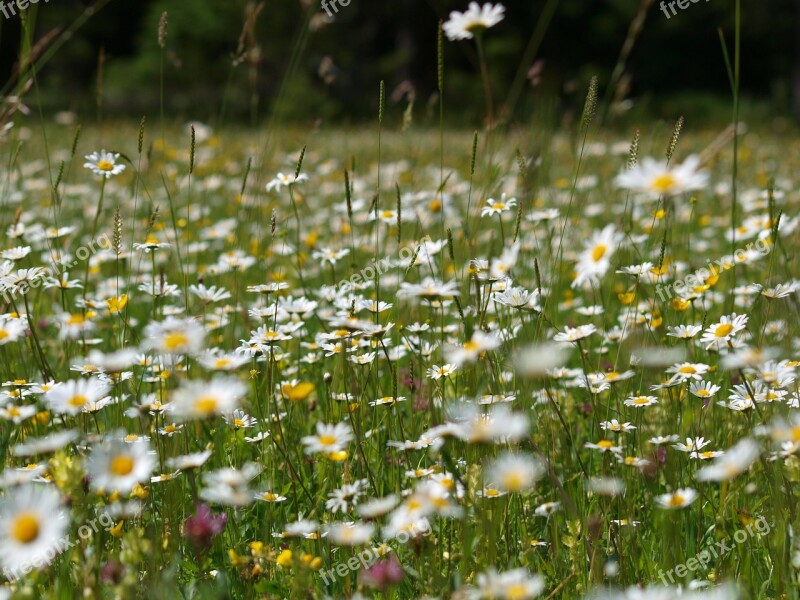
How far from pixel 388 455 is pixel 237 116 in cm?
1218

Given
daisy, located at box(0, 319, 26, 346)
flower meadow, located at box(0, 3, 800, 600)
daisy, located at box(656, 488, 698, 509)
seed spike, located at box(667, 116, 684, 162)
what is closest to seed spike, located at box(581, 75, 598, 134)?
flower meadow, located at box(0, 3, 800, 600)

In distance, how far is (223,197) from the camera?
514 cm

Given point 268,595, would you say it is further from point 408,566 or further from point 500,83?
point 500,83

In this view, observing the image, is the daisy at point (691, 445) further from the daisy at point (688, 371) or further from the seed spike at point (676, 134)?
the seed spike at point (676, 134)

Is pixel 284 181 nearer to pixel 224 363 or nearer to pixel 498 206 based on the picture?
pixel 498 206

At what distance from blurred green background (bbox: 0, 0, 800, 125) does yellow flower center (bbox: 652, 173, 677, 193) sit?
43.2 ft

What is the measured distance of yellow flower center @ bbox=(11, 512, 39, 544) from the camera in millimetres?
873

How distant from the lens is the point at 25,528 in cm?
88

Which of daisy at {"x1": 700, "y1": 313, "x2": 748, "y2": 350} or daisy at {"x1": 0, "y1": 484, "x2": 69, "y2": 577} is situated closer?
daisy at {"x1": 0, "y1": 484, "x2": 69, "y2": 577}

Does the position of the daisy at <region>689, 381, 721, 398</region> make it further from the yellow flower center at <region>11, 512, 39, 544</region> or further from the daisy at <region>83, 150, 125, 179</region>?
the daisy at <region>83, 150, 125, 179</region>

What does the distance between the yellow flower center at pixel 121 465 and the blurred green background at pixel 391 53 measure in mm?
13022

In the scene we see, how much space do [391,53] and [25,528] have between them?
2132 centimetres

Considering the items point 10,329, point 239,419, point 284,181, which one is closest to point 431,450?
point 239,419

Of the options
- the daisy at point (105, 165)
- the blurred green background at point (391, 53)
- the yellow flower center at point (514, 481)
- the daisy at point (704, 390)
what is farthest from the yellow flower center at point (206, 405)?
the blurred green background at point (391, 53)
